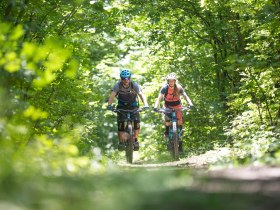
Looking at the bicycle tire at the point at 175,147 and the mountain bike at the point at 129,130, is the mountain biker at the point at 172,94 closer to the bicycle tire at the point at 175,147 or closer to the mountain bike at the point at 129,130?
the bicycle tire at the point at 175,147

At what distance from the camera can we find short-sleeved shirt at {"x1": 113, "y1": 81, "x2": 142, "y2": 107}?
11.8m

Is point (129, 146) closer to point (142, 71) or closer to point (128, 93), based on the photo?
point (128, 93)

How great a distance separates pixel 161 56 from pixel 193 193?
1514 centimetres

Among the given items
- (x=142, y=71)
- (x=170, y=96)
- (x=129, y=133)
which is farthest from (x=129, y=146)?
(x=142, y=71)

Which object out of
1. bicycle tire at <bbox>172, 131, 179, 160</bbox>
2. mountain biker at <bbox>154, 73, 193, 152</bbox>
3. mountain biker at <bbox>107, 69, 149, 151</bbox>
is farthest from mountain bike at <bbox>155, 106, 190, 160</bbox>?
mountain biker at <bbox>107, 69, 149, 151</bbox>

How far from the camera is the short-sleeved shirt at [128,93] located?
11812 millimetres

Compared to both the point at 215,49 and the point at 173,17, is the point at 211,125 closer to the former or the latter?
the point at 215,49

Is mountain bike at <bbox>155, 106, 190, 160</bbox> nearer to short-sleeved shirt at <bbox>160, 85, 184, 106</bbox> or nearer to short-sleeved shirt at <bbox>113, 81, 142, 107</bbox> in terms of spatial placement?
short-sleeved shirt at <bbox>160, 85, 184, 106</bbox>

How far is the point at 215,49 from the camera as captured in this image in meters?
16.0

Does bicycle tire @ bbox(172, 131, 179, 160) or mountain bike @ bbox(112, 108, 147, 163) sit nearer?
mountain bike @ bbox(112, 108, 147, 163)

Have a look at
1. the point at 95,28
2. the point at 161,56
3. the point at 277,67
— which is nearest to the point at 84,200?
the point at 277,67

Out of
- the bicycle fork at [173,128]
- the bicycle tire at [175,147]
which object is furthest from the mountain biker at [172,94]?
the bicycle tire at [175,147]

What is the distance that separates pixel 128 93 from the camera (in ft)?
39.0

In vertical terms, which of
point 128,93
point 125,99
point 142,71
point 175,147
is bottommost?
point 175,147
